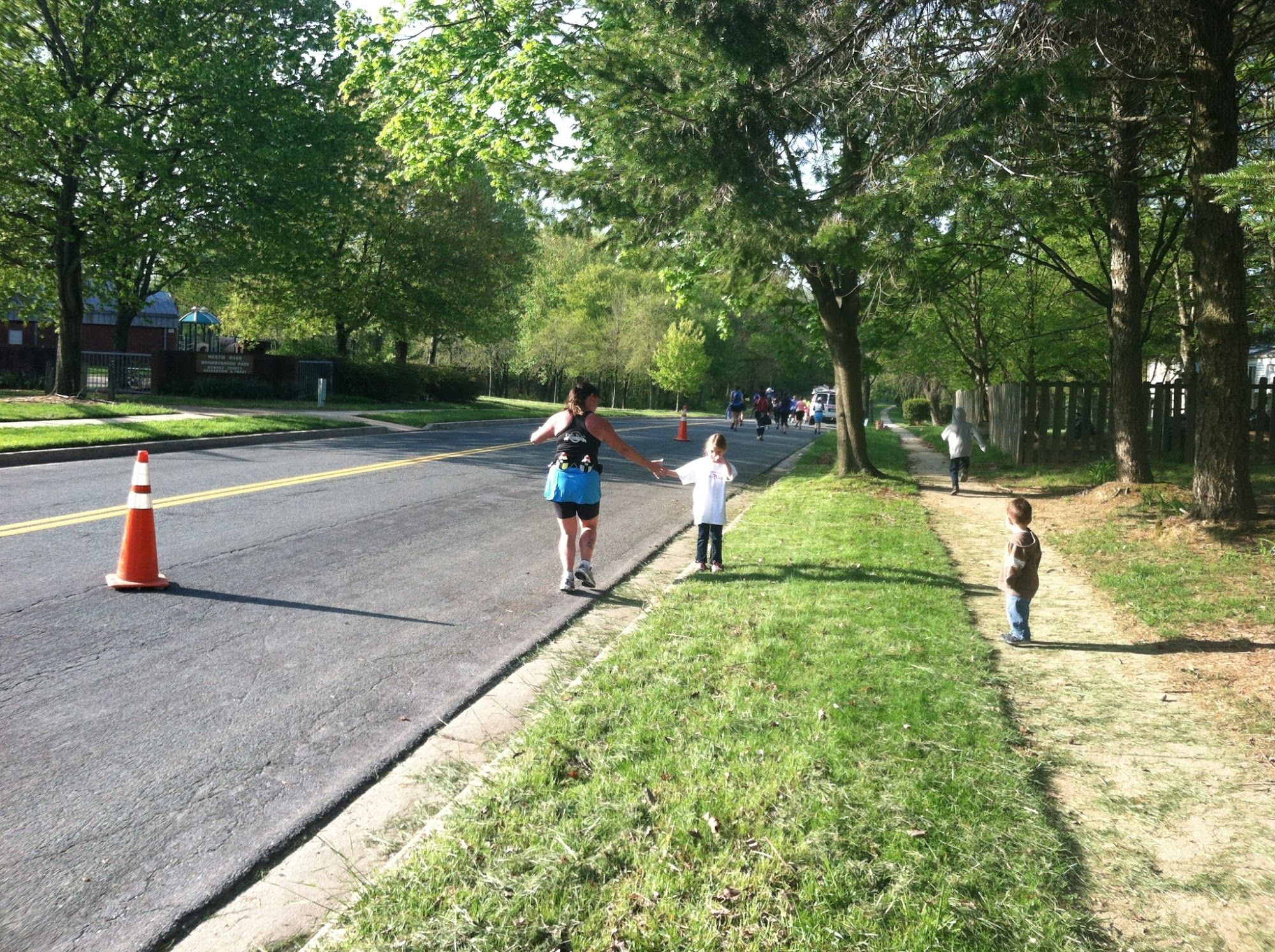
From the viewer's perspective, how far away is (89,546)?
8.05 m

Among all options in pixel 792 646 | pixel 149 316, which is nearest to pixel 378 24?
pixel 792 646

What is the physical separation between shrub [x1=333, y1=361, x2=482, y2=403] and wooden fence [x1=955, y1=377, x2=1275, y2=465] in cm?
2344

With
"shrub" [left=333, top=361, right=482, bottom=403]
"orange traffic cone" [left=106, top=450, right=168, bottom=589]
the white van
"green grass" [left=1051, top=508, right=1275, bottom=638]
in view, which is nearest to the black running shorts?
"orange traffic cone" [left=106, top=450, right=168, bottom=589]

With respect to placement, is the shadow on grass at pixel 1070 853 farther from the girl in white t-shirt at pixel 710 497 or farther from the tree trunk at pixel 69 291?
the tree trunk at pixel 69 291

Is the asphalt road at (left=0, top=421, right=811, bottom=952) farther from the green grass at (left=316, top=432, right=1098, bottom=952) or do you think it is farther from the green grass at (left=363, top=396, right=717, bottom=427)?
the green grass at (left=363, top=396, right=717, bottom=427)

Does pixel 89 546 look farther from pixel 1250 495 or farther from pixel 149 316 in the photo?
pixel 149 316

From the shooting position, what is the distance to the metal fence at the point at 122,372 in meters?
29.8

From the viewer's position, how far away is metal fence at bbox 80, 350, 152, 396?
2978 centimetres

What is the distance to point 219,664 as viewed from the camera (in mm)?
5492

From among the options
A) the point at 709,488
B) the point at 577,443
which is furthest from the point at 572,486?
the point at 709,488

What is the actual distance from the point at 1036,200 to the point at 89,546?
892cm

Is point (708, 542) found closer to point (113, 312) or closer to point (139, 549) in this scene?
point (139, 549)

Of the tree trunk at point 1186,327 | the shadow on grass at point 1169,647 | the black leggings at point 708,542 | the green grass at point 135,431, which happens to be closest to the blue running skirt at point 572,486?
the black leggings at point 708,542

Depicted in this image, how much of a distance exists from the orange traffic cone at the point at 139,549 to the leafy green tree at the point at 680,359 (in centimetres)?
5863
